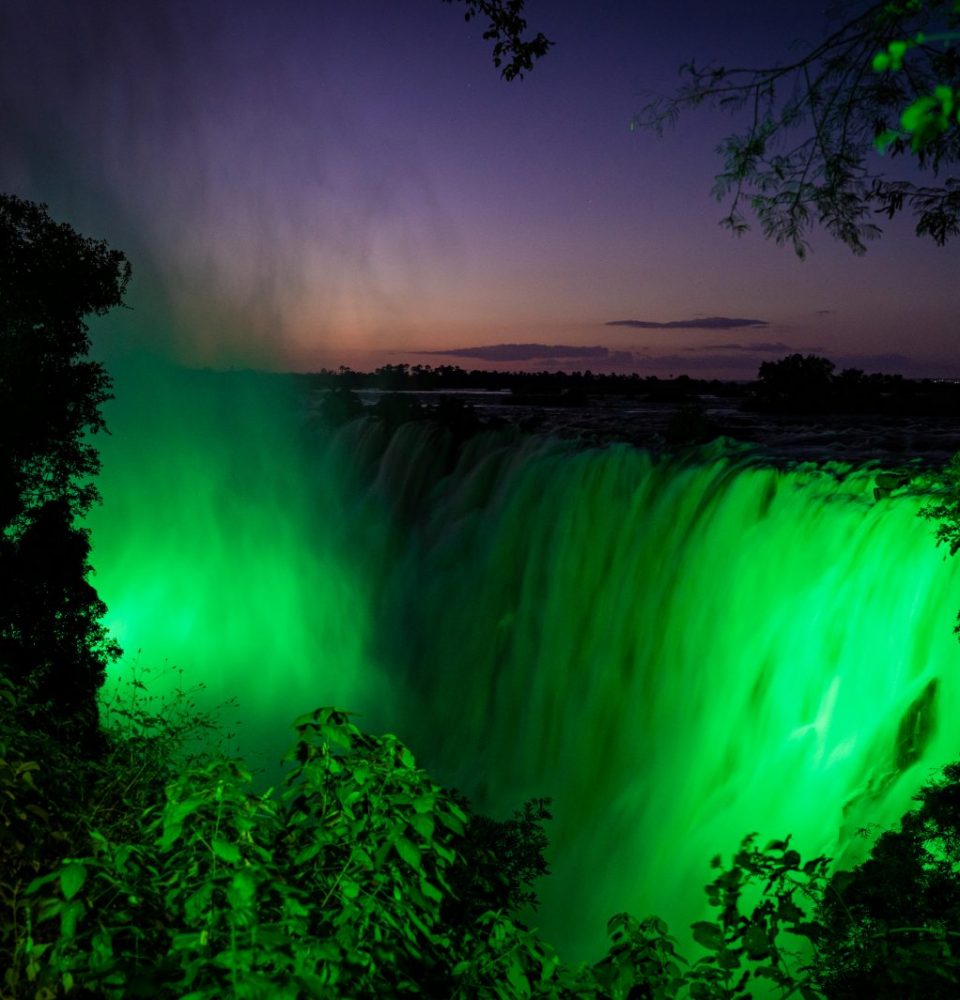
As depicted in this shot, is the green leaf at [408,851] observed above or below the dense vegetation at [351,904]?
above

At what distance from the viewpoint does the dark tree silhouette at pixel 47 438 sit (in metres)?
15.4

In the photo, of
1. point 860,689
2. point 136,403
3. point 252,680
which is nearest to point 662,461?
point 860,689

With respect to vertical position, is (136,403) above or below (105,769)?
above

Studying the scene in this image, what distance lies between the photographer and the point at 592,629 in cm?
1579

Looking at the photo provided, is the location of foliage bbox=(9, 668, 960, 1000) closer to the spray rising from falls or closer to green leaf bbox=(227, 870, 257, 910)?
green leaf bbox=(227, 870, 257, 910)

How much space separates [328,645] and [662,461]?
461 inches

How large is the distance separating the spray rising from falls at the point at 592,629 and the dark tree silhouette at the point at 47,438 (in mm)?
5254

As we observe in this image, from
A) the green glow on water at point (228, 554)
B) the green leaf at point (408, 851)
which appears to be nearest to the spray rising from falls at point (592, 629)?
the green glow on water at point (228, 554)

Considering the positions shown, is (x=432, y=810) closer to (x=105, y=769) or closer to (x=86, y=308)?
(x=105, y=769)

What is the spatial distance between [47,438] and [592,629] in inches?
423

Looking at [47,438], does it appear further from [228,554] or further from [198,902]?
[198,902]

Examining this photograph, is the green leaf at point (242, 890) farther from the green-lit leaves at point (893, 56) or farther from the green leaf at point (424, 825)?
the green-lit leaves at point (893, 56)

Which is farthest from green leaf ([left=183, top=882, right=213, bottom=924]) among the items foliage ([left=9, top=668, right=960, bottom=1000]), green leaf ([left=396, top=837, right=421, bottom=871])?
green leaf ([left=396, top=837, right=421, bottom=871])

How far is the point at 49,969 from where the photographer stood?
8.64ft
